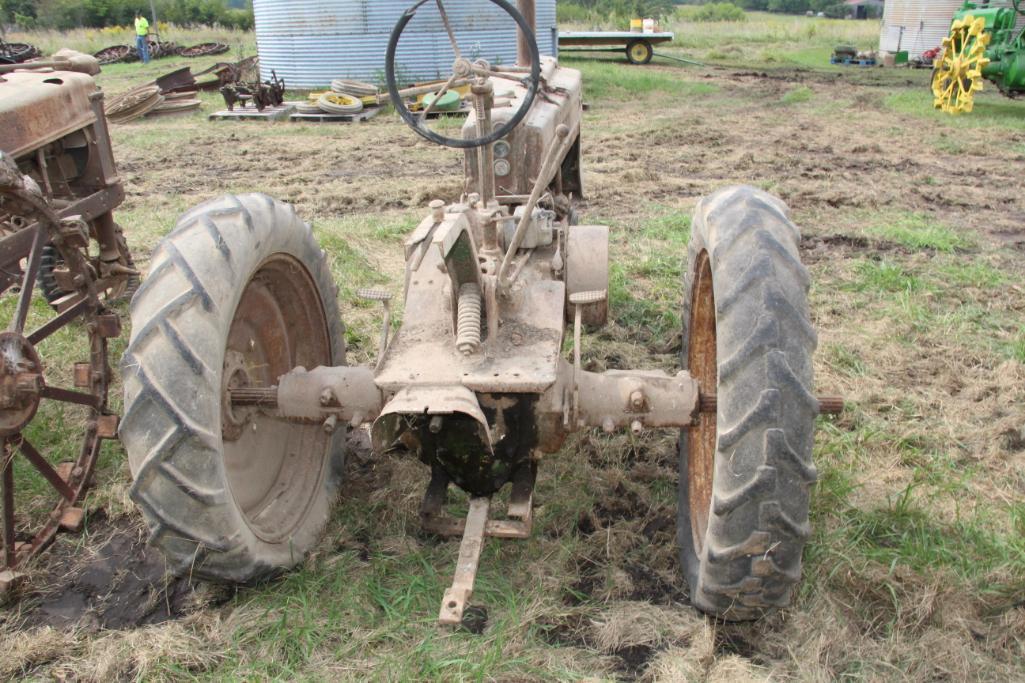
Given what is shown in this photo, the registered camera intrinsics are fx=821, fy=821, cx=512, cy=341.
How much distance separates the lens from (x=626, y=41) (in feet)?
75.2

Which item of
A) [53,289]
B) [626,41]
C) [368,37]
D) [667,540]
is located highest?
[368,37]

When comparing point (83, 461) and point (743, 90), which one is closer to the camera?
point (83, 461)

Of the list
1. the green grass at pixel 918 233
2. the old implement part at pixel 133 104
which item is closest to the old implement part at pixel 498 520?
the green grass at pixel 918 233

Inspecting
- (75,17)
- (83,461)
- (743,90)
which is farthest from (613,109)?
(75,17)

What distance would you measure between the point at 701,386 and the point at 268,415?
1666 mm

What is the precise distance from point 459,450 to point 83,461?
1.80 meters

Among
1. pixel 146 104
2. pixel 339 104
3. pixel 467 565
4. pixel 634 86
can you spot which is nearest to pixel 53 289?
pixel 467 565

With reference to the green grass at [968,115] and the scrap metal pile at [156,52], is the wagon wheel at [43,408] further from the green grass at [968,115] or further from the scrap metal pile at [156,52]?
the scrap metal pile at [156,52]

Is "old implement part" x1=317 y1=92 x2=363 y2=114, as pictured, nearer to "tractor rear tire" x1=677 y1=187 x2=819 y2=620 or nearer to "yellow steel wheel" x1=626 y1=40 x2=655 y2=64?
"yellow steel wheel" x1=626 y1=40 x2=655 y2=64

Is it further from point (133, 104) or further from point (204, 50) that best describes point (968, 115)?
point (204, 50)

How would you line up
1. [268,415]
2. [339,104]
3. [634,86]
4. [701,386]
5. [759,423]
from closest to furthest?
[759,423], [268,415], [701,386], [339,104], [634,86]

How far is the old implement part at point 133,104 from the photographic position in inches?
555

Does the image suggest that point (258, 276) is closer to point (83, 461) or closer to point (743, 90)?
point (83, 461)

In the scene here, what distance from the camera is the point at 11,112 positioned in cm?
414
